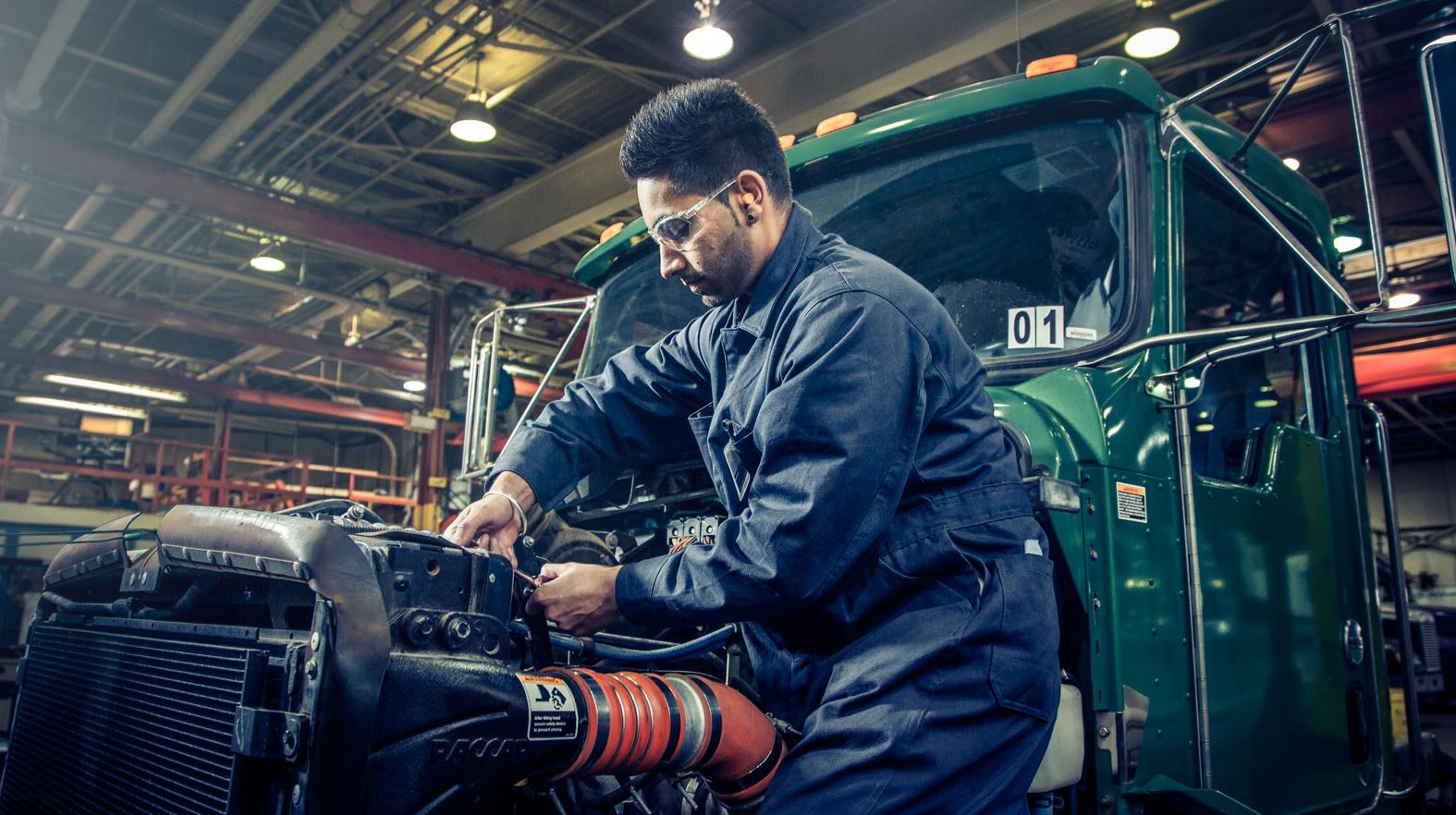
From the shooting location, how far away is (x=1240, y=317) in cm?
353

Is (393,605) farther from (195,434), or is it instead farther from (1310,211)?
(195,434)

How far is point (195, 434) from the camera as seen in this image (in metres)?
22.9

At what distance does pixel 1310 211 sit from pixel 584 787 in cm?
291

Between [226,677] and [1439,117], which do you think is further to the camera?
[1439,117]

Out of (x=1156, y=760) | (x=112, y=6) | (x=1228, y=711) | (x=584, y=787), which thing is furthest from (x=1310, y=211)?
(x=112, y=6)

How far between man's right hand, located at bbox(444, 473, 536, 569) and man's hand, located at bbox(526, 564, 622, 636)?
27cm

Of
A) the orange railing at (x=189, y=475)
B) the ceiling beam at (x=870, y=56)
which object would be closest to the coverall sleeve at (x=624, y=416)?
the ceiling beam at (x=870, y=56)

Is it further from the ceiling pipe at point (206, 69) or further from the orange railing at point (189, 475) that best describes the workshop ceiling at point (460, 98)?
the orange railing at point (189, 475)

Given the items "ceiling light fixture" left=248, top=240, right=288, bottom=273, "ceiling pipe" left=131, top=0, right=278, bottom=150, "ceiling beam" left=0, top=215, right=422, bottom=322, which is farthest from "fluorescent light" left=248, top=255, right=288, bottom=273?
"ceiling pipe" left=131, top=0, right=278, bottom=150

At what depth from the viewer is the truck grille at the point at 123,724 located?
56.0 inches

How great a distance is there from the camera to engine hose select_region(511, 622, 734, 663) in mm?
1792

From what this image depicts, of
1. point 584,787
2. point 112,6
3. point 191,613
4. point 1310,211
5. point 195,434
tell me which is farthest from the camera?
point 195,434

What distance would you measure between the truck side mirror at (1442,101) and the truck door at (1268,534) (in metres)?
0.61

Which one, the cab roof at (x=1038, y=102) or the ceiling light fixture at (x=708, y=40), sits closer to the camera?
the cab roof at (x=1038, y=102)
